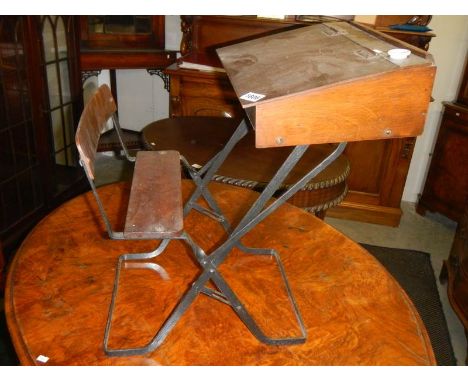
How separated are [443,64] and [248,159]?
184 cm

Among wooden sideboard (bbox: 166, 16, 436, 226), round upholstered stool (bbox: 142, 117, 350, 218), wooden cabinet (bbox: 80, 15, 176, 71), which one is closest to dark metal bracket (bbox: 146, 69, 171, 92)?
wooden cabinet (bbox: 80, 15, 176, 71)

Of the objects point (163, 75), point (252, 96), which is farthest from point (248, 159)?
point (163, 75)

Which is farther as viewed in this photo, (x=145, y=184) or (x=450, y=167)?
(x=450, y=167)

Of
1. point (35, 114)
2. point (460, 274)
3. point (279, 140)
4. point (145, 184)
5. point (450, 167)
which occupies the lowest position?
point (460, 274)

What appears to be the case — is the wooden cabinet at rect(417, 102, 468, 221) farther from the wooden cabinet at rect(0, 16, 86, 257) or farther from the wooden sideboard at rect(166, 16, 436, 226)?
the wooden cabinet at rect(0, 16, 86, 257)

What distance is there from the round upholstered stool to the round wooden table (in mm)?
306

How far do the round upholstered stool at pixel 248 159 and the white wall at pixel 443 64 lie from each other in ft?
4.55

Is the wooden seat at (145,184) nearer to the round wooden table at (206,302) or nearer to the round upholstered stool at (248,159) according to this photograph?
the round wooden table at (206,302)

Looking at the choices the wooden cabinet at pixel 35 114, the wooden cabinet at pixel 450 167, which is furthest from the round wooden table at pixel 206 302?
the wooden cabinet at pixel 450 167

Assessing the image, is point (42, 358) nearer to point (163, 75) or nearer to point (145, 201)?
point (145, 201)

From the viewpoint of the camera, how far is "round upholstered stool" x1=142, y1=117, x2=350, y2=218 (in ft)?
6.05

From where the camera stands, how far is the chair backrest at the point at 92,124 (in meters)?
1.08

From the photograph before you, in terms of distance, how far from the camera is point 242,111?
2.82 m

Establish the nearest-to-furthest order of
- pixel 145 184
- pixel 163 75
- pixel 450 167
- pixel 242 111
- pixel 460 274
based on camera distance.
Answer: pixel 145 184
pixel 460 274
pixel 242 111
pixel 450 167
pixel 163 75
